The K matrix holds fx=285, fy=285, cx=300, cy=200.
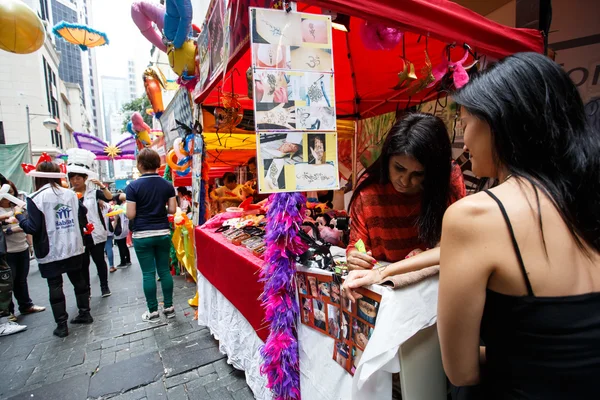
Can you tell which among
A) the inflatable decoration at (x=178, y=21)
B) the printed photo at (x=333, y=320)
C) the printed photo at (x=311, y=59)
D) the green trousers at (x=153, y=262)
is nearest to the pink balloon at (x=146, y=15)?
the inflatable decoration at (x=178, y=21)

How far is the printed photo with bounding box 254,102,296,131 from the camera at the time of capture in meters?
1.41

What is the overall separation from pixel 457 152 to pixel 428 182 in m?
2.62

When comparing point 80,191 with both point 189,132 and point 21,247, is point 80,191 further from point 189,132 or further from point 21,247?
point 189,132

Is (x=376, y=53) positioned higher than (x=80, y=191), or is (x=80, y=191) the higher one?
(x=376, y=53)

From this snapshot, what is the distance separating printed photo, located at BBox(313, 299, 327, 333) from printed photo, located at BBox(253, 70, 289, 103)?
1077 mm

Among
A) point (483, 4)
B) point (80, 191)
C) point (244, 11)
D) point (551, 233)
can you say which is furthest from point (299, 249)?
point (80, 191)

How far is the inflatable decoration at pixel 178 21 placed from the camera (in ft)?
10.9

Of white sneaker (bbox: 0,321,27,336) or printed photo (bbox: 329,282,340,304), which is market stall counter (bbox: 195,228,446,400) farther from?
white sneaker (bbox: 0,321,27,336)

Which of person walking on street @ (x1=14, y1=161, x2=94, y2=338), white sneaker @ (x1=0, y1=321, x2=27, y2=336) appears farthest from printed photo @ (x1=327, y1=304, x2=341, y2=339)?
white sneaker @ (x1=0, y1=321, x2=27, y2=336)

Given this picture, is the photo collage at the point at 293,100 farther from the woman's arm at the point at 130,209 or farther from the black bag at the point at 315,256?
the woman's arm at the point at 130,209

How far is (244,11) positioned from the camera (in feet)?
6.46

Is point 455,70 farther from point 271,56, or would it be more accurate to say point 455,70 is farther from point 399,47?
point 271,56

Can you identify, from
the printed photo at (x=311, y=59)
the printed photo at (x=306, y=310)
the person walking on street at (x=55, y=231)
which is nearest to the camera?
the printed photo at (x=311, y=59)

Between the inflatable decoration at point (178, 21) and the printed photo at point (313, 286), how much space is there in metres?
3.48
